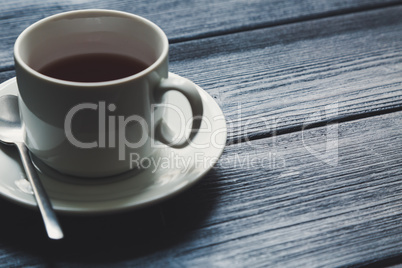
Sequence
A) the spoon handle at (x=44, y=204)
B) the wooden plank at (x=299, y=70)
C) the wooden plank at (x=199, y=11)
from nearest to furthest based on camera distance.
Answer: the spoon handle at (x=44, y=204)
the wooden plank at (x=299, y=70)
the wooden plank at (x=199, y=11)

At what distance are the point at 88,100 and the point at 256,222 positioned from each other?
0.19 m

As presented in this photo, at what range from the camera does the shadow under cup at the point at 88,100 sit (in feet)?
1.49

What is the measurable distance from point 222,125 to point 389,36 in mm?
353

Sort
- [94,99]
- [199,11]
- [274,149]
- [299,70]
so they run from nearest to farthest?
[94,99], [274,149], [299,70], [199,11]

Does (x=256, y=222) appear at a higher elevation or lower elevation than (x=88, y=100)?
lower

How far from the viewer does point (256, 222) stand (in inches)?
19.4

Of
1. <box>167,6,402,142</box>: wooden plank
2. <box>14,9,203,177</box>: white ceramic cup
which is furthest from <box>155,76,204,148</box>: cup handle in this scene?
<box>167,6,402,142</box>: wooden plank

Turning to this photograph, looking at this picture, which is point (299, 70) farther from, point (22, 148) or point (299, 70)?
point (22, 148)

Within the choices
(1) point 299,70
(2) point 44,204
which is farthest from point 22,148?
(1) point 299,70

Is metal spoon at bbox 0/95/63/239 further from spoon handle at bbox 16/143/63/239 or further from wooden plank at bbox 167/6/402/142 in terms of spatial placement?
wooden plank at bbox 167/6/402/142

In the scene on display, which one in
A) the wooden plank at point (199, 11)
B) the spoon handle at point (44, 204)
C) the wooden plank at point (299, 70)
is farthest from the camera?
the wooden plank at point (199, 11)

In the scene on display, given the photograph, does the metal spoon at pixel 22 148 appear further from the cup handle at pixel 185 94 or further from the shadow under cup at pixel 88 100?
the cup handle at pixel 185 94

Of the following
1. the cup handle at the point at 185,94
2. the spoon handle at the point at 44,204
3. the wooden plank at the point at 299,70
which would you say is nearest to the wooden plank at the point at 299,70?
the wooden plank at the point at 299,70

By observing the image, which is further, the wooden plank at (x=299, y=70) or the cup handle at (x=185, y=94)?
the wooden plank at (x=299, y=70)
